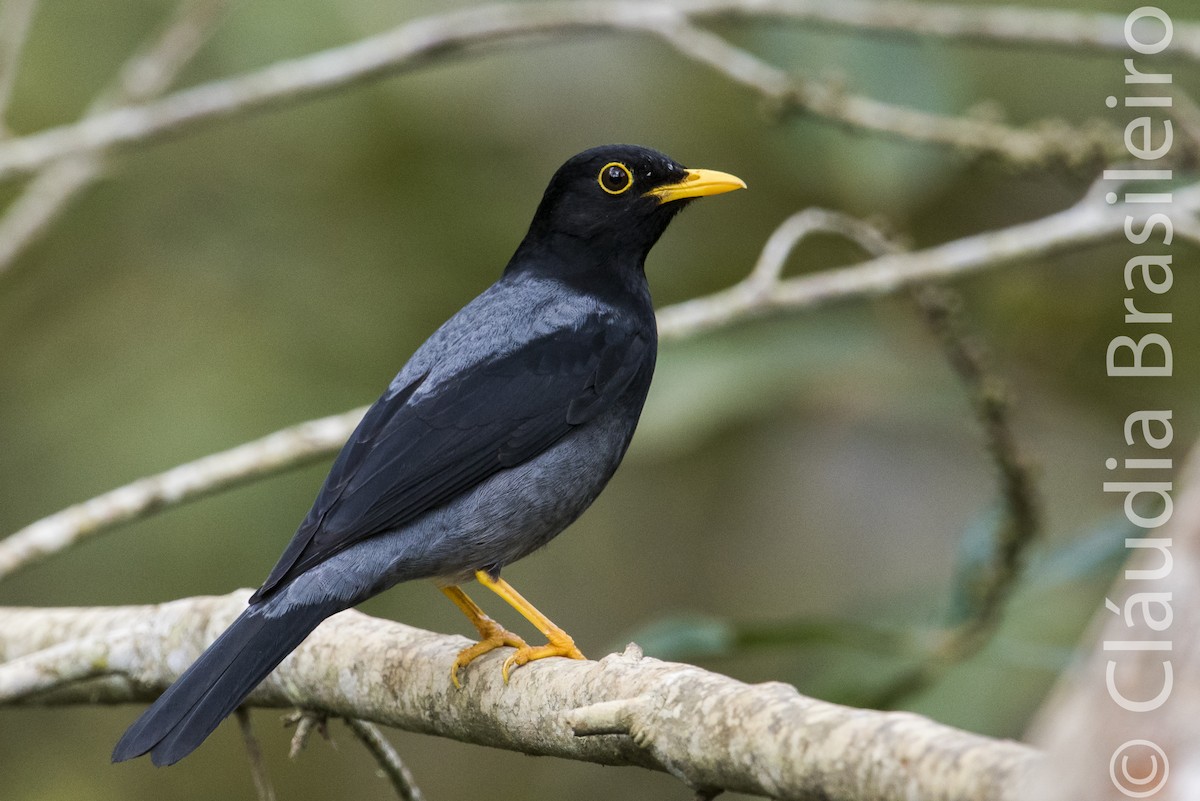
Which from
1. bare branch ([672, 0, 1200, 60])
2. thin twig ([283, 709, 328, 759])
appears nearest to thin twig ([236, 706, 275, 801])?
thin twig ([283, 709, 328, 759])

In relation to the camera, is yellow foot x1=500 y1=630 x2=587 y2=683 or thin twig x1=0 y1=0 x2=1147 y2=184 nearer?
yellow foot x1=500 y1=630 x2=587 y2=683

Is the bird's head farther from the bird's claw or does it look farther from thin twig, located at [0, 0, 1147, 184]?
the bird's claw

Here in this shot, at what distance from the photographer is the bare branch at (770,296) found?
4.07 meters

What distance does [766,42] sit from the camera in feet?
17.7

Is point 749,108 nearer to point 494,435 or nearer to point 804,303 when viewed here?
point 804,303

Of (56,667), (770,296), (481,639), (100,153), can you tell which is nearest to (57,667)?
(56,667)

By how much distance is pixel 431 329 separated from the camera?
275 inches

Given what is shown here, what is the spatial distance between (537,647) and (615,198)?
1701 mm

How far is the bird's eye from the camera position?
172 inches

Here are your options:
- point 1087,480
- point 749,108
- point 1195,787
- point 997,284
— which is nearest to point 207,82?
point 749,108

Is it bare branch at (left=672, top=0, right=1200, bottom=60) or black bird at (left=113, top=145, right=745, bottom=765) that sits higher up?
bare branch at (left=672, top=0, right=1200, bottom=60)

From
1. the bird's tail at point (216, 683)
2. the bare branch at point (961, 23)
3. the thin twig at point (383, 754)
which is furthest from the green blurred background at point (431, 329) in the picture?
the bird's tail at point (216, 683)

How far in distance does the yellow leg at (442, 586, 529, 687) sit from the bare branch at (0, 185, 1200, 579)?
69 centimetres

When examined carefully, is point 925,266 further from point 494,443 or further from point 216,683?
point 216,683
